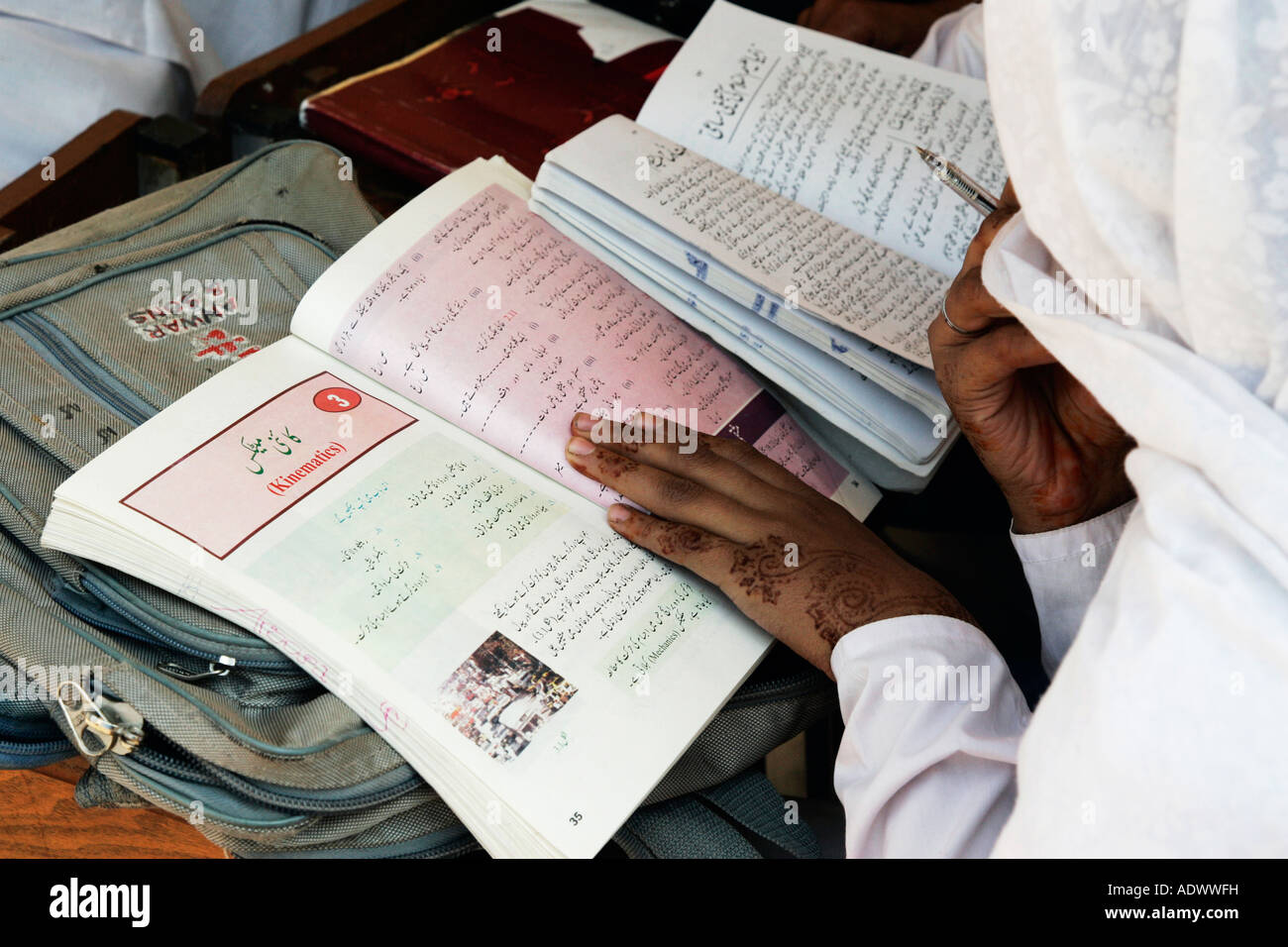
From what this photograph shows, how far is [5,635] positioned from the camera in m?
0.64

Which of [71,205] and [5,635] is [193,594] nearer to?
[5,635]

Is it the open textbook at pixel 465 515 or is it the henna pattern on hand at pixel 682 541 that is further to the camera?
the henna pattern on hand at pixel 682 541

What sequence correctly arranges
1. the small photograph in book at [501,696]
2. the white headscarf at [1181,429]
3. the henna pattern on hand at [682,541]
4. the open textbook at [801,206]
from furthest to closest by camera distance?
the open textbook at [801,206], the henna pattern on hand at [682,541], the small photograph in book at [501,696], the white headscarf at [1181,429]

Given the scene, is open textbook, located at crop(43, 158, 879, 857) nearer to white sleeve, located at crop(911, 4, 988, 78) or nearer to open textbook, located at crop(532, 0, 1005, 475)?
open textbook, located at crop(532, 0, 1005, 475)

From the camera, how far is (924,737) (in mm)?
640

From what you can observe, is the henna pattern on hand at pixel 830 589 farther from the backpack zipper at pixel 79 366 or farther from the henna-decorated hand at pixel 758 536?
the backpack zipper at pixel 79 366

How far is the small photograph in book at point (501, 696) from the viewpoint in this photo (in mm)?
606

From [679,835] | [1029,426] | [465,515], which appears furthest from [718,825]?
[1029,426]

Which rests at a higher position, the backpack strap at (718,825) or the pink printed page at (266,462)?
the pink printed page at (266,462)

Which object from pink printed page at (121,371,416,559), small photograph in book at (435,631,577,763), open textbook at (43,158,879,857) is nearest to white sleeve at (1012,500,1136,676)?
open textbook at (43,158,879,857)

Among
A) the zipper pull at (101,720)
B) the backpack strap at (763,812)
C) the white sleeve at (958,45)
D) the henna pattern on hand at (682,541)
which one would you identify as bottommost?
the backpack strap at (763,812)

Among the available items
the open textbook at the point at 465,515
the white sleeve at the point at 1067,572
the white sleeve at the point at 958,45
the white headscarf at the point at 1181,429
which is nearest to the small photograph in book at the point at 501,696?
the open textbook at the point at 465,515

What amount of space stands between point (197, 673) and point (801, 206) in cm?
65

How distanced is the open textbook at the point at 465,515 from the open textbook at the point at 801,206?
47 millimetres
